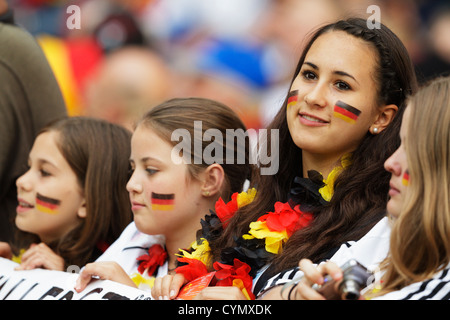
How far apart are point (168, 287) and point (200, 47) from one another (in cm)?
301

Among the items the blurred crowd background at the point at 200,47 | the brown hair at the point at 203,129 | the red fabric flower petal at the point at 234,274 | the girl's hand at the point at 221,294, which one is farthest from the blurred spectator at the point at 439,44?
the girl's hand at the point at 221,294

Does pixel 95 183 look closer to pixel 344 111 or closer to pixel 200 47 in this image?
pixel 344 111

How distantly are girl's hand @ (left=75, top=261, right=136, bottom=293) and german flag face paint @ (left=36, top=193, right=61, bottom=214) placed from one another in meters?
0.63

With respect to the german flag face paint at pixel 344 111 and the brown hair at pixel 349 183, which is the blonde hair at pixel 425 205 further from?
the german flag face paint at pixel 344 111

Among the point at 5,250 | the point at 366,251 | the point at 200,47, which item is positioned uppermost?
the point at 200,47

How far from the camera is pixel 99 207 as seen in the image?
294 centimetres

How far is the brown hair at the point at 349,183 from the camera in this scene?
209cm

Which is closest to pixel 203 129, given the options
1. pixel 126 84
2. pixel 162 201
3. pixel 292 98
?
pixel 162 201

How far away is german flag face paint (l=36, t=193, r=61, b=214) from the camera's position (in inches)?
115

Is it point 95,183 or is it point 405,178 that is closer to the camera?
point 405,178

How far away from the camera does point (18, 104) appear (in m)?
3.13

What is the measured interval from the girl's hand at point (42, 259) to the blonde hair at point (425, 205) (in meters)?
1.47

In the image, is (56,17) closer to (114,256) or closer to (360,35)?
(114,256)

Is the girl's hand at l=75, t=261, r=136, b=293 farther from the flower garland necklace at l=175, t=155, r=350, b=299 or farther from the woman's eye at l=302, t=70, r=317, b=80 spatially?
the woman's eye at l=302, t=70, r=317, b=80
